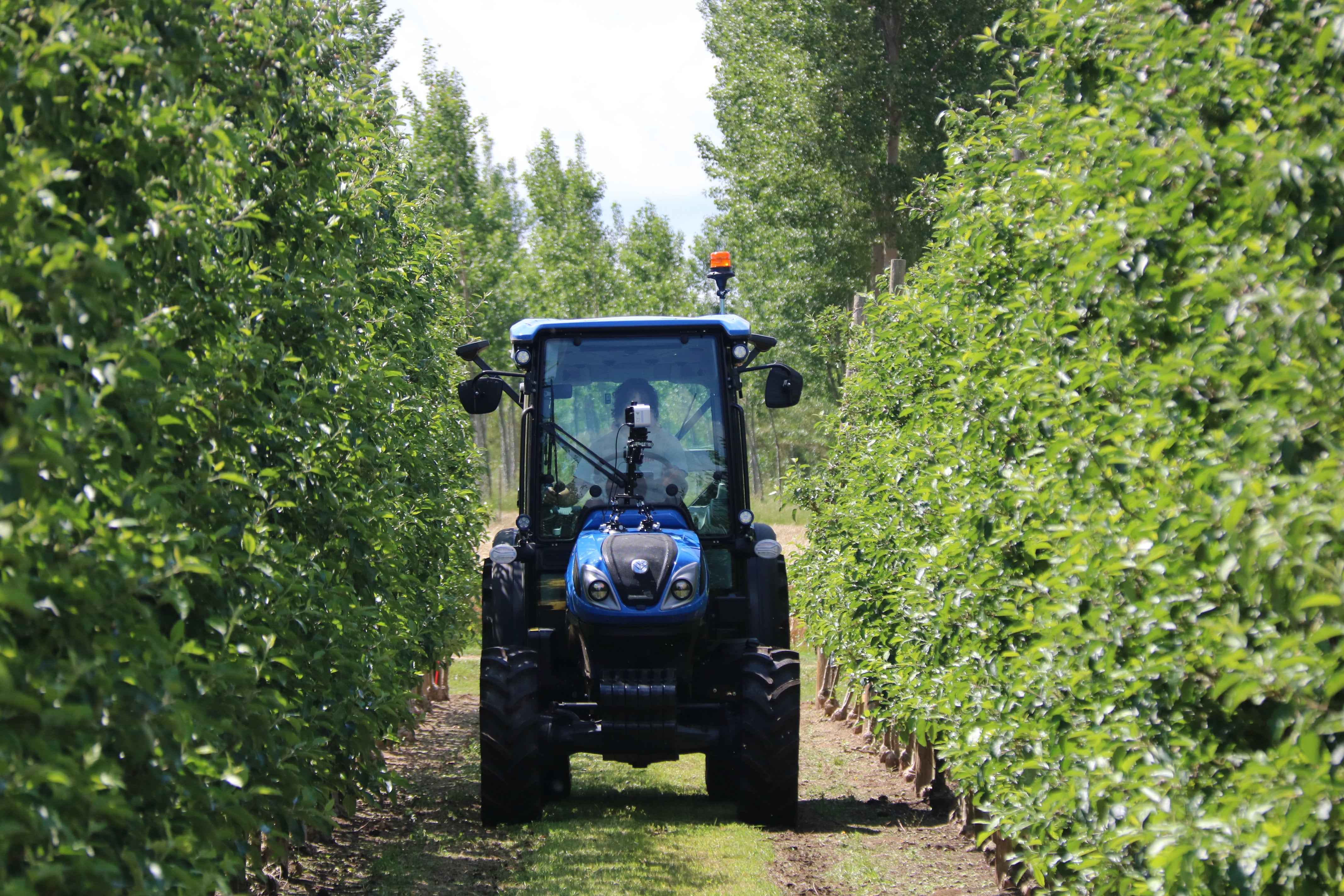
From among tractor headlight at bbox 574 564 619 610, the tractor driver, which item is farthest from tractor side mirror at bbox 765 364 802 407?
tractor headlight at bbox 574 564 619 610

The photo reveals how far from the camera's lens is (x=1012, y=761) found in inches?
204

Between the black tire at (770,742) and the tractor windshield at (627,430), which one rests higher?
the tractor windshield at (627,430)

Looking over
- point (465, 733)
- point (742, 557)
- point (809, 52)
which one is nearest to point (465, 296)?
point (809, 52)

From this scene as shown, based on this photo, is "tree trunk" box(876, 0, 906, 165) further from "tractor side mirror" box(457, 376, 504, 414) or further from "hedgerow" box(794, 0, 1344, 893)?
"hedgerow" box(794, 0, 1344, 893)

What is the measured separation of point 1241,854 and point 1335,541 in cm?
83

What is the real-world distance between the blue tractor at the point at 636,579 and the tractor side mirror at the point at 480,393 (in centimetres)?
1

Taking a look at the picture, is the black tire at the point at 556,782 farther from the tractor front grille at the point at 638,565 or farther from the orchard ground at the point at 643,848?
the tractor front grille at the point at 638,565

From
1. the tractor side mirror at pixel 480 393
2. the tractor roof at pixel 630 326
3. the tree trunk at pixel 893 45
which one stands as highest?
the tree trunk at pixel 893 45

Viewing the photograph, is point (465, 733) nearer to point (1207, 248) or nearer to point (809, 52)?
point (1207, 248)

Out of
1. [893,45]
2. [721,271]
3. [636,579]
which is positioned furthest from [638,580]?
[893,45]

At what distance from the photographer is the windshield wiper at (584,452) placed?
8.37 m

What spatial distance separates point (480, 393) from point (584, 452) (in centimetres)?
81

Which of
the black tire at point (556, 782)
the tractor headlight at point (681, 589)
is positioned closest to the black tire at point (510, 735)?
the black tire at point (556, 782)

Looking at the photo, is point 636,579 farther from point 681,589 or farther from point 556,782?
point 556,782
